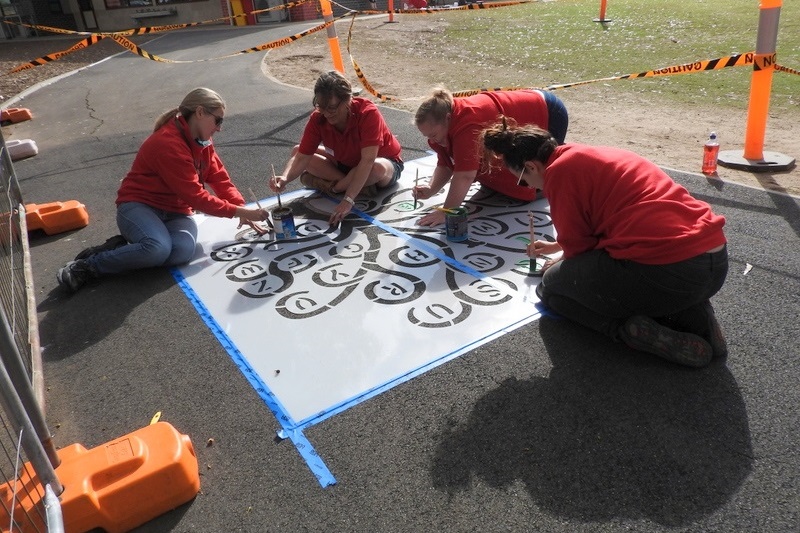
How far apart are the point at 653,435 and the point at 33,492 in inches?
85.9

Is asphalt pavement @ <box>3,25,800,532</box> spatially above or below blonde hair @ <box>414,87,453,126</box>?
below

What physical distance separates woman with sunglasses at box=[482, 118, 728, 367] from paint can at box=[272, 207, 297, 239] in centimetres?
179

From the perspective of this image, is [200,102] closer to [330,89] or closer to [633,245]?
[330,89]

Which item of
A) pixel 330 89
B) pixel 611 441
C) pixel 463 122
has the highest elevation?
pixel 330 89

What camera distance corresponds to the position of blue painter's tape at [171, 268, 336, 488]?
2195 mm

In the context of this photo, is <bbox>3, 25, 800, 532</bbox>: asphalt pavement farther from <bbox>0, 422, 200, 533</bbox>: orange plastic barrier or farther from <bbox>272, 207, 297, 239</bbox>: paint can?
<bbox>272, 207, 297, 239</bbox>: paint can

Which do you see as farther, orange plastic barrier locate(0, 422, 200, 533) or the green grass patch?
the green grass patch

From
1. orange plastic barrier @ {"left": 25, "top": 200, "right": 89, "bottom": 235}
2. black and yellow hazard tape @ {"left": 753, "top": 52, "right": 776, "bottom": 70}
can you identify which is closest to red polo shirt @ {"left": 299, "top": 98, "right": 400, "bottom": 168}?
orange plastic barrier @ {"left": 25, "top": 200, "right": 89, "bottom": 235}

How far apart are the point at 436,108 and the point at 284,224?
1291 mm

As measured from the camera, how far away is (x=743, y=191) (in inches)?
179

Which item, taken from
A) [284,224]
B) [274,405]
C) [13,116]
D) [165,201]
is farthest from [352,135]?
[13,116]

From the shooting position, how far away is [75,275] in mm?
3672

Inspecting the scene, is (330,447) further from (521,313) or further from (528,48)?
(528,48)

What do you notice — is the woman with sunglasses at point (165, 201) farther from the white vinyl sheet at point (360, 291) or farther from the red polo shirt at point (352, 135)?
the red polo shirt at point (352, 135)
